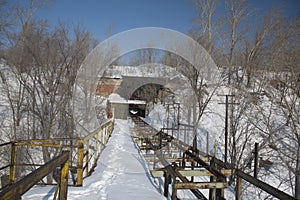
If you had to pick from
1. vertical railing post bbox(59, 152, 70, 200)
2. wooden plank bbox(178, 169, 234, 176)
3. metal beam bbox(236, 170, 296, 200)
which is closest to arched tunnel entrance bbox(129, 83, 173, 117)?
wooden plank bbox(178, 169, 234, 176)

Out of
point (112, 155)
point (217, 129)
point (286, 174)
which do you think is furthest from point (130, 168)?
point (217, 129)

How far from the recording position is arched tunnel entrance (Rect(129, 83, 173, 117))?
418 inches

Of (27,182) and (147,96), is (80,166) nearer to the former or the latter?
(27,182)

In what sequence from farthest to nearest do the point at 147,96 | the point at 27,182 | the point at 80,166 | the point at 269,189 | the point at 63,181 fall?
the point at 147,96
the point at 80,166
the point at 63,181
the point at 269,189
the point at 27,182

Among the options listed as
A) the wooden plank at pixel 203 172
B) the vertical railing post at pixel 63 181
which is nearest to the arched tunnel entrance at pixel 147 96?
the wooden plank at pixel 203 172

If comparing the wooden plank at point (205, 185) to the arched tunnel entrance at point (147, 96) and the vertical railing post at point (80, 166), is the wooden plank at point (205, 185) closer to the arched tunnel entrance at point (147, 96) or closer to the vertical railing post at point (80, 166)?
the vertical railing post at point (80, 166)

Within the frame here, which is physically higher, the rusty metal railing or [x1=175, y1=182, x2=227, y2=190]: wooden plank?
the rusty metal railing

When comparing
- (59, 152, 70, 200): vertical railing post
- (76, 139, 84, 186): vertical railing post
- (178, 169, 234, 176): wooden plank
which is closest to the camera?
(59, 152, 70, 200): vertical railing post

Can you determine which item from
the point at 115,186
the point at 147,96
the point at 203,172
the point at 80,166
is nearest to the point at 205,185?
the point at 203,172

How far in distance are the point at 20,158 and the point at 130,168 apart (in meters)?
8.59

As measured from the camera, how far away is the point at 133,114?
15977 mm

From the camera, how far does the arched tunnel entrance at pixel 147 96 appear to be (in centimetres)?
1061

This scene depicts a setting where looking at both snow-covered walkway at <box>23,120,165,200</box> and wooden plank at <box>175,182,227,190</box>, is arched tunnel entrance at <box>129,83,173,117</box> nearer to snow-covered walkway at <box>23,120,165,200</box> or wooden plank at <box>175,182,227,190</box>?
snow-covered walkway at <box>23,120,165,200</box>

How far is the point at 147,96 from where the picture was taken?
41.8 feet
